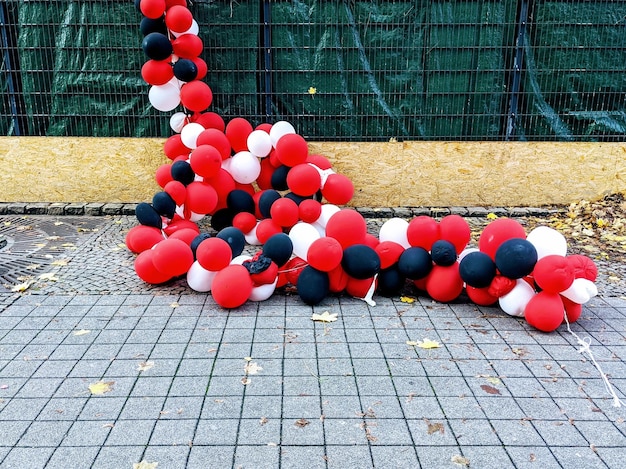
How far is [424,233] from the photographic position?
189 inches

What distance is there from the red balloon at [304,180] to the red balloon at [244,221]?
73 cm

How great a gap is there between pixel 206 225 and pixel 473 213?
3855 mm

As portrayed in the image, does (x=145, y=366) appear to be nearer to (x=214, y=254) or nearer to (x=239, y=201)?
(x=214, y=254)

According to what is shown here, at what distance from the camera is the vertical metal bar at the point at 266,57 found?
7.58 metres

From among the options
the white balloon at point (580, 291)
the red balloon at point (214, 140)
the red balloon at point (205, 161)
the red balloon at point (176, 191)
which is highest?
the red balloon at point (214, 140)

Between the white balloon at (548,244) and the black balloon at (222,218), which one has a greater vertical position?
the white balloon at (548,244)

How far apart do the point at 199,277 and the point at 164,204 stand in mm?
1200

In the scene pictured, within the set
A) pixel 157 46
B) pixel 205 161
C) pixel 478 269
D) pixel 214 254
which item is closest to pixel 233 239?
pixel 214 254

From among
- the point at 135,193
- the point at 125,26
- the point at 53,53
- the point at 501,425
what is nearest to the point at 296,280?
the point at 501,425

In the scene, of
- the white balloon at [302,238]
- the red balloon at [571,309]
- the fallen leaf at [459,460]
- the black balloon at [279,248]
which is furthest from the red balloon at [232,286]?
the red balloon at [571,309]

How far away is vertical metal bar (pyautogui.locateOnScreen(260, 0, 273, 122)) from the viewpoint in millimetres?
7578

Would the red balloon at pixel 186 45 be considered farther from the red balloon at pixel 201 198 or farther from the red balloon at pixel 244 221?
the red balloon at pixel 244 221

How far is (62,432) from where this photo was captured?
3.08m

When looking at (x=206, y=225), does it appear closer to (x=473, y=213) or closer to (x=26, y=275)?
(x=26, y=275)
